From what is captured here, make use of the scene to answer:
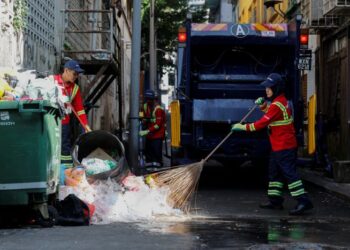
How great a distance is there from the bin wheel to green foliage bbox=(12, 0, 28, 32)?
353 centimetres

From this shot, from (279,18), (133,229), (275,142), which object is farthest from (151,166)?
(279,18)

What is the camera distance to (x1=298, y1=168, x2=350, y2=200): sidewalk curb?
9.59 m

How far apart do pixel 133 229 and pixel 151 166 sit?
527cm

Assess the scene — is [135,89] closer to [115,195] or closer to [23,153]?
[115,195]

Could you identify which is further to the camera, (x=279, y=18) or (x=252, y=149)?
(x=279, y=18)

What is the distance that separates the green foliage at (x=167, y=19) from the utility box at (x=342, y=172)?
1903 centimetres

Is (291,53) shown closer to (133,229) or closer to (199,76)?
(199,76)

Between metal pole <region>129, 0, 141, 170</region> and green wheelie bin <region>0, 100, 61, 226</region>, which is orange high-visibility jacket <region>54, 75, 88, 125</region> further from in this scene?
metal pole <region>129, 0, 141, 170</region>

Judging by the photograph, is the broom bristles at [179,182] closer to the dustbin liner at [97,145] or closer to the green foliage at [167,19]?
the dustbin liner at [97,145]

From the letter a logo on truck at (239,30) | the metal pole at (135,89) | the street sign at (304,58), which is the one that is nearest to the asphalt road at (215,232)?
the metal pole at (135,89)

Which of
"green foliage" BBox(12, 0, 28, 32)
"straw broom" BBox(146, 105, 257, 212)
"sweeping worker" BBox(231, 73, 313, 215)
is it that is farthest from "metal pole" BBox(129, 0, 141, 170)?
"sweeping worker" BBox(231, 73, 313, 215)

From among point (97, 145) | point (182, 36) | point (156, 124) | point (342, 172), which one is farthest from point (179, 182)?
point (156, 124)

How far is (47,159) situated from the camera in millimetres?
5984

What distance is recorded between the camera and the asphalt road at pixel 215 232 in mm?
5402
